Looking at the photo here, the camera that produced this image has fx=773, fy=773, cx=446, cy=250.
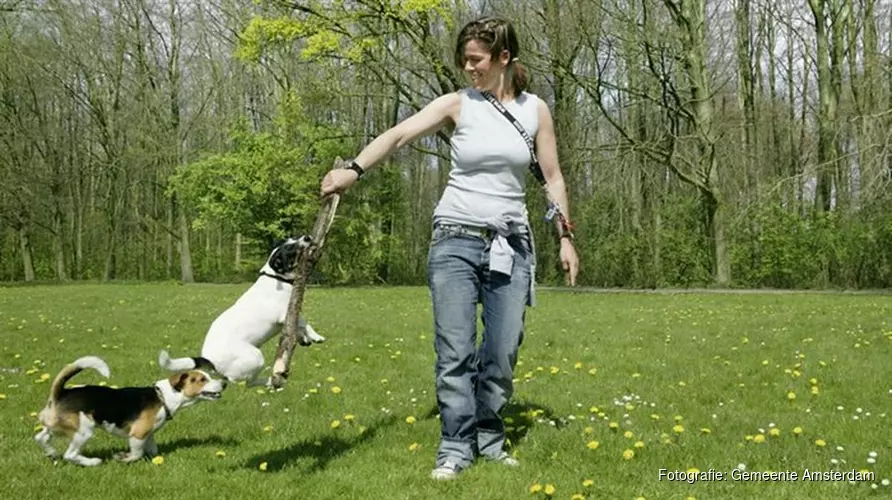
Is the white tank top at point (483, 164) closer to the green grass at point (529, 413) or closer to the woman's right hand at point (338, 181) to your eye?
the woman's right hand at point (338, 181)

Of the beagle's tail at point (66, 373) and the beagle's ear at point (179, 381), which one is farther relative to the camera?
the beagle's ear at point (179, 381)

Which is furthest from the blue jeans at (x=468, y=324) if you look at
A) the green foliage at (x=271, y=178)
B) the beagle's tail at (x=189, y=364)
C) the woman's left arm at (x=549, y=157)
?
the green foliage at (x=271, y=178)

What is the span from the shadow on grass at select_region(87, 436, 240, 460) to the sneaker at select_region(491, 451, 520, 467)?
193 cm

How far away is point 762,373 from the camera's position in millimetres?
8023

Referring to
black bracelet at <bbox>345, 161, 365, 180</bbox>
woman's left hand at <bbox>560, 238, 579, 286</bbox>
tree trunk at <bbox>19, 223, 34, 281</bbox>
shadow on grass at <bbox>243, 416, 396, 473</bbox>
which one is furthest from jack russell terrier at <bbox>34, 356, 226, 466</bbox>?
tree trunk at <bbox>19, 223, 34, 281</bbox>

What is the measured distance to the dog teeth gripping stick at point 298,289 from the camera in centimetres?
412

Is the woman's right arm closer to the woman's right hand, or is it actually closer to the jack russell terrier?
the woman's right hand

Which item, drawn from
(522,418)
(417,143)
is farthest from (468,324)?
(417,143)

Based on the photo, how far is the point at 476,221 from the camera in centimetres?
450

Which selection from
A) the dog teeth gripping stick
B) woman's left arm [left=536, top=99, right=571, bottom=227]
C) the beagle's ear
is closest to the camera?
the dog teeth gripping stick

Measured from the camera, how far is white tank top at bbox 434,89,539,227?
14.7 ft

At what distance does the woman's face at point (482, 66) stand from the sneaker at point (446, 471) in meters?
2.26

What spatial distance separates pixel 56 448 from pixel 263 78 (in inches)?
1364

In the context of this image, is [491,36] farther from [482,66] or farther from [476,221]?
[476,221]
